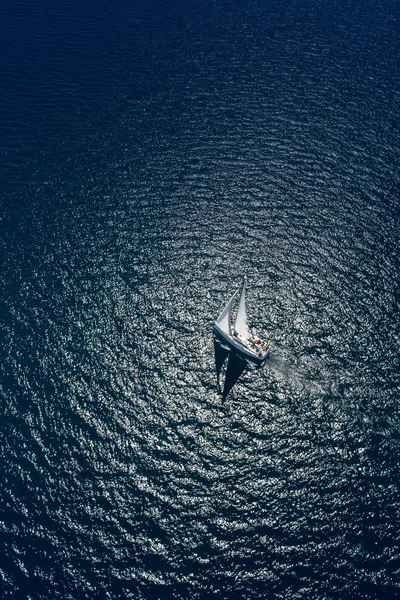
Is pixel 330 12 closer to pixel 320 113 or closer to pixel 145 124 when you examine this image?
pixel 320 113

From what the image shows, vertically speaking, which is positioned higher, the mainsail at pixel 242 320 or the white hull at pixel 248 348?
the mainsail at pixel 242 320

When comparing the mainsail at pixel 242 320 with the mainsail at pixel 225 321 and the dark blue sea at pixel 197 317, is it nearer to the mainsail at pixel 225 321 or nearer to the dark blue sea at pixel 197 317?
the mainsail at pixel 225 321

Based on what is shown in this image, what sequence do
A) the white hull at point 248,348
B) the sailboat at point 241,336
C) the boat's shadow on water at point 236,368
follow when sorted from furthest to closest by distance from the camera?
the sailboat at point 241,336, the white hull at point 248,348, the boat's shadow on water at point 236,368

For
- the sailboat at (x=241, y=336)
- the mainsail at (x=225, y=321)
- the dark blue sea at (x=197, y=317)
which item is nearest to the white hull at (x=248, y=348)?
the sailboat at (x=241, y=336)

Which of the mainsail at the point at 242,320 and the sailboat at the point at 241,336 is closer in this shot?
the sailboat at the point at 241,336

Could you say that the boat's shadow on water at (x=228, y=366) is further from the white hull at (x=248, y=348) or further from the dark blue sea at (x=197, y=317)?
the dark blue sea at (x=197, y=317)

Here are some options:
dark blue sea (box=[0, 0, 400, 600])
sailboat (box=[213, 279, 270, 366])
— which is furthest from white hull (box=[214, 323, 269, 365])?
dark blue sea (box=[0, 0, 400, 600])

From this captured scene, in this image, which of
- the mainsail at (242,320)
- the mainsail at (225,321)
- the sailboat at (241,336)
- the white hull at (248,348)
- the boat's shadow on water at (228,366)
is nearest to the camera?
the boat's shadow on water at (228,366)
